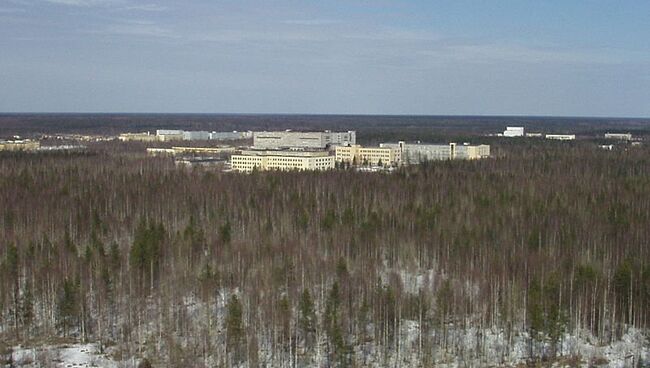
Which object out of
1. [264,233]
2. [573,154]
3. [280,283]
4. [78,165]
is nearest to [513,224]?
[264,233]

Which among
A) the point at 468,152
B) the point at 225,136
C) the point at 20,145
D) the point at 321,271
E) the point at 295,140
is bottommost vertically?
the point at 321,271

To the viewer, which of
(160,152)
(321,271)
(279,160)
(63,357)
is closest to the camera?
(63,357)

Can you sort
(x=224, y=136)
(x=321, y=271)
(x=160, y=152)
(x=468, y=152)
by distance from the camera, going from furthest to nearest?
(x=224, y=136) → (x=160, y=152) → (x=468, y=152) → (x=321, y=271)

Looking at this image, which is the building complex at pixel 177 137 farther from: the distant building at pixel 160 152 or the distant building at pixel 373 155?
the distant building at pixel 373 155

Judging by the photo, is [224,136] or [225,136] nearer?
[224,136]

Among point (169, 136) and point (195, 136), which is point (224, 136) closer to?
point (195, 136)

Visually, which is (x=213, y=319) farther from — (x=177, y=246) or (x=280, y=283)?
(x=177, y=246)

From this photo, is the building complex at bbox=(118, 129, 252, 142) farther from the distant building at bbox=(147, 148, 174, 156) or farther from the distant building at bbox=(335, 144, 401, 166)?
the distant building at bbox=(335, 144, 401, 166)

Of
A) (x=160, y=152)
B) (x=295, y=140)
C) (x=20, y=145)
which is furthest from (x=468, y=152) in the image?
(x=20, y=145)
